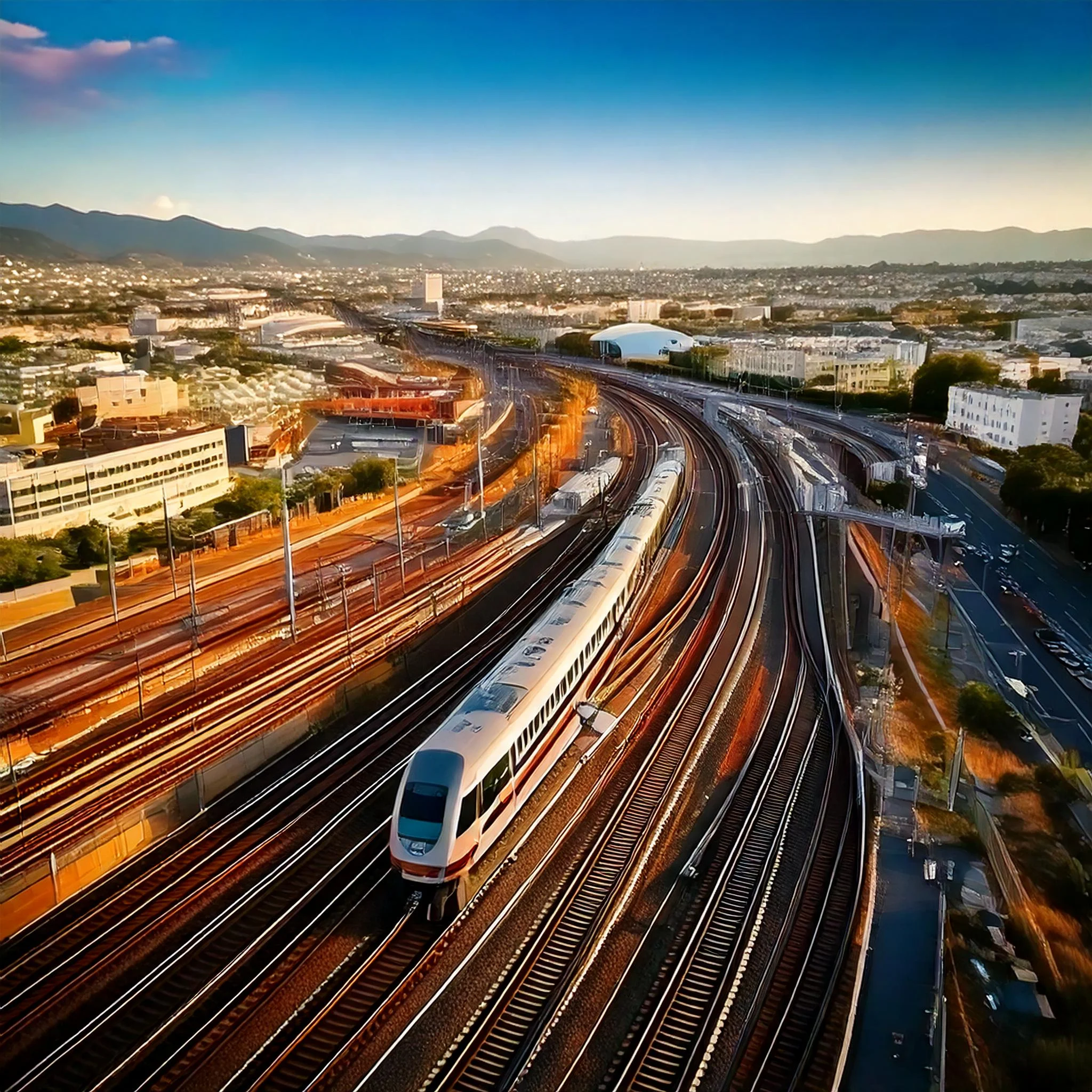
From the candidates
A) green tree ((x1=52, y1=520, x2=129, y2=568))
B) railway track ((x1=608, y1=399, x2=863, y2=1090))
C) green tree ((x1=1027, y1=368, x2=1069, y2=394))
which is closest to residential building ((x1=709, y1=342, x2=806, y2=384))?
green tree ((x1=1027, y1=368, x2=1069, y2=394))

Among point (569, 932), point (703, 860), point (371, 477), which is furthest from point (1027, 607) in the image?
point (371, 477)

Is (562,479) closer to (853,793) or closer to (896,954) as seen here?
(853,793)

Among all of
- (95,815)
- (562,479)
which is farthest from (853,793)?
(562,479)

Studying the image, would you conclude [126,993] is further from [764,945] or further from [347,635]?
[347,635]

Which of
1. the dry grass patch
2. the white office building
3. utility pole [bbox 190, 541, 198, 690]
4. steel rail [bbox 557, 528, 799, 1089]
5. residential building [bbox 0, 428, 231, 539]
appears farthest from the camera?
the white office building

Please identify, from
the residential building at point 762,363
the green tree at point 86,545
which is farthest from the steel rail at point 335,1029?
the residential building at point 762,363

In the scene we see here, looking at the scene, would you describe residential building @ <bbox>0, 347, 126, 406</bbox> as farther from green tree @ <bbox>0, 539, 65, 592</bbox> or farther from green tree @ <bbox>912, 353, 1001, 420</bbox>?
green tree @ <bbox>912, 353, 1001, 420</bbox>

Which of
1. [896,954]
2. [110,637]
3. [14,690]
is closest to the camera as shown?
[896,954]
